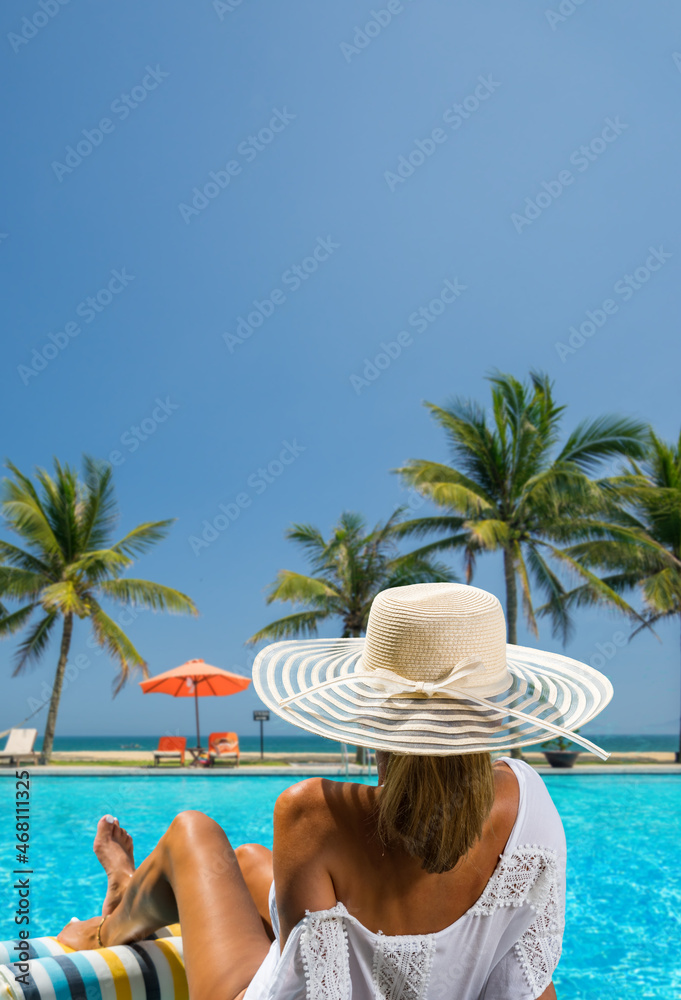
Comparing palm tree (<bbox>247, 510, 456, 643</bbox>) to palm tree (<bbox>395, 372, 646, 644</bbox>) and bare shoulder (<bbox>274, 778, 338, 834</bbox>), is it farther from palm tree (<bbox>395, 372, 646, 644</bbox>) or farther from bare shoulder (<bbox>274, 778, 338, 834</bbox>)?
bare shoulder (<bbox>274, 778, 338, 834</bbox>)

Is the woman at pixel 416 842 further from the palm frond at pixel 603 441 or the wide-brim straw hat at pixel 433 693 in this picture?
the palm frond at pixel 603 441

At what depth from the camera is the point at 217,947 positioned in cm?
133

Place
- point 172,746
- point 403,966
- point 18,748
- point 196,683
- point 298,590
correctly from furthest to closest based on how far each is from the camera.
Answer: point 298,590 < point 196,683 < point 172,746 < point 18,748 < point 403,966

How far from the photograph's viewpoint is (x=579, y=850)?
649cm

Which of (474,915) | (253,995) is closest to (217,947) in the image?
(253,995)

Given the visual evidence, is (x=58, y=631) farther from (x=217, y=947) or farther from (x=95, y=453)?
(x=217, y=947)

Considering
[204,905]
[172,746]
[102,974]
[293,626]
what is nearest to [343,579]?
Result: [293,626]

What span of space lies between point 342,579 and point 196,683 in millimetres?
4298

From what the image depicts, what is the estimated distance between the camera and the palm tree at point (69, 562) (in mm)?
15164

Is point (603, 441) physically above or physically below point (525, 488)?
above

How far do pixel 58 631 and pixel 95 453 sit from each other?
172 inches

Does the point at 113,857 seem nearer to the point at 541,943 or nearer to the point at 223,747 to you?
the point at 541,943

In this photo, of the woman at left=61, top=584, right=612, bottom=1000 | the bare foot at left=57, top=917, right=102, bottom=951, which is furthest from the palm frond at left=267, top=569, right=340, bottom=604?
the woman at left=61, top=584, right=612, bottom=1000

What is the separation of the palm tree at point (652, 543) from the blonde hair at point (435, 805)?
14.9 m
